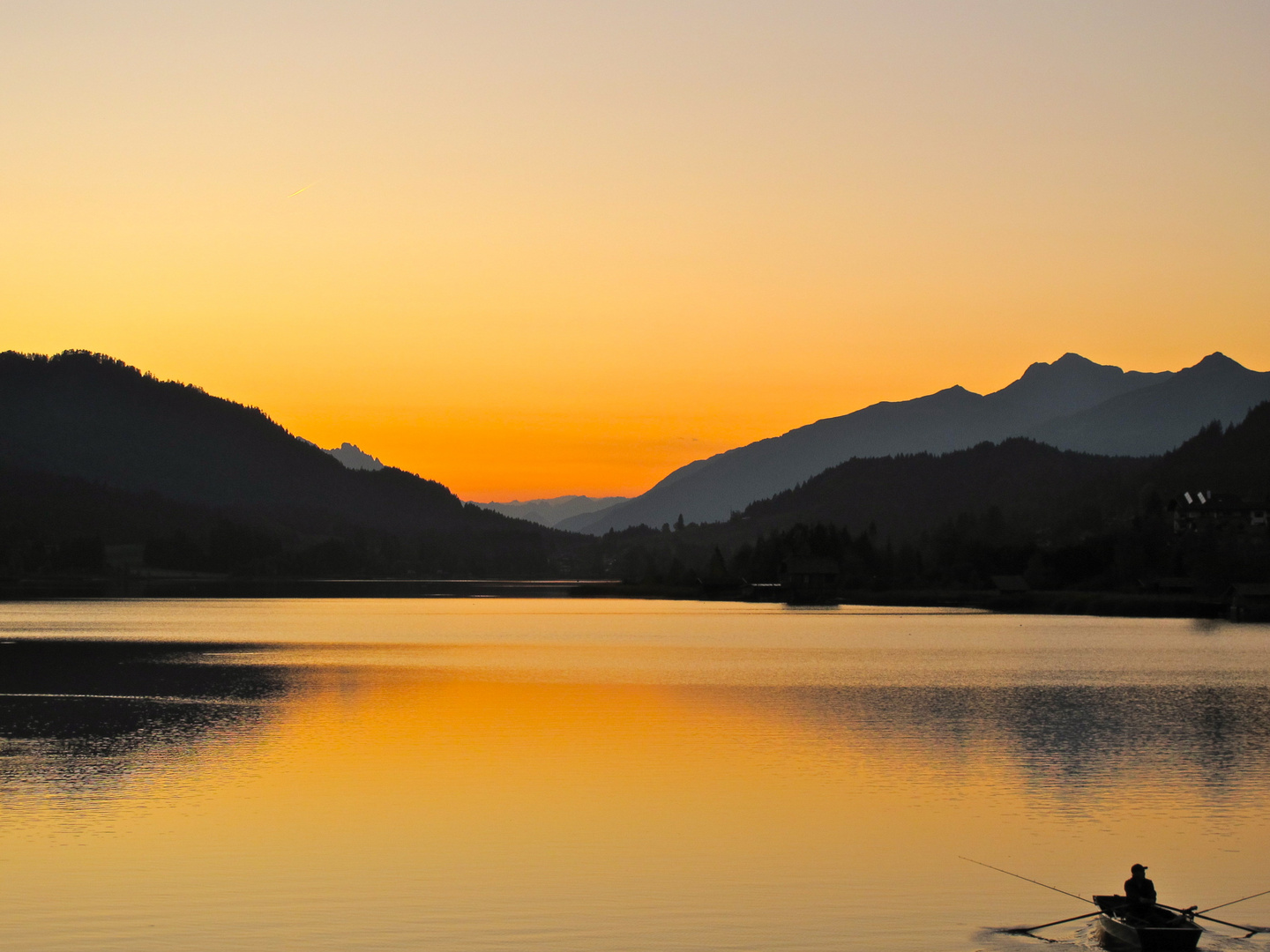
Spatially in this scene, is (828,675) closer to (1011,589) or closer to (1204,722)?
(1204,722)

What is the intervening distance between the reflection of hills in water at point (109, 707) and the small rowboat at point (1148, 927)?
23.1m

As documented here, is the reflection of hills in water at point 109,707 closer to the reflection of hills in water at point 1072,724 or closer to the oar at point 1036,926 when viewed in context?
the reflection of hills in water at point 1072,724

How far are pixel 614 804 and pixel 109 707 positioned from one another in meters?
27.5

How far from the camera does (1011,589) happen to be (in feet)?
515

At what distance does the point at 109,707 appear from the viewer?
48281 mm

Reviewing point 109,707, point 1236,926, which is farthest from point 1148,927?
point 109,707

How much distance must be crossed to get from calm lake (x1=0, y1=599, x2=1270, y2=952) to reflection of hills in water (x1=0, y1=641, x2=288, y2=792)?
0.84 feet

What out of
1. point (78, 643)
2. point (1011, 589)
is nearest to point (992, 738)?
point (78, 643)

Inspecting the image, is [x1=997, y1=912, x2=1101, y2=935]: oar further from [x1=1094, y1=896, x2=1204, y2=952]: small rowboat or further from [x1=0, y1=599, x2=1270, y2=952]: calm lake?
[x1=1094, y1=896, x2=1204, y2=952]: small rowboat

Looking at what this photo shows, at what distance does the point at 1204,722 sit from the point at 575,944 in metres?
32.8

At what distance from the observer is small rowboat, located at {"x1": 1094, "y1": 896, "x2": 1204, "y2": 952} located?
17.5 meters

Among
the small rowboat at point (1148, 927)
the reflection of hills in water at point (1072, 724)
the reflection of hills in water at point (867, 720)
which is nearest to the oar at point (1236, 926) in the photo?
the small rowboat at point (1148, 927)

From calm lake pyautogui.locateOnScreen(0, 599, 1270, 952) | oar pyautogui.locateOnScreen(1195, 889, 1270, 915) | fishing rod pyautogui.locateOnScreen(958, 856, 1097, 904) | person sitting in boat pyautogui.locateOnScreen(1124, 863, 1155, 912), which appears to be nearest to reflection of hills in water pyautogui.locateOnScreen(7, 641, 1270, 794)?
calm lake pyautogui.locateOnScreen(0, 599, 1270, 952)

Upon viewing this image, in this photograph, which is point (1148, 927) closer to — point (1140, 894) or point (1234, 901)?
point (1140, 894)
